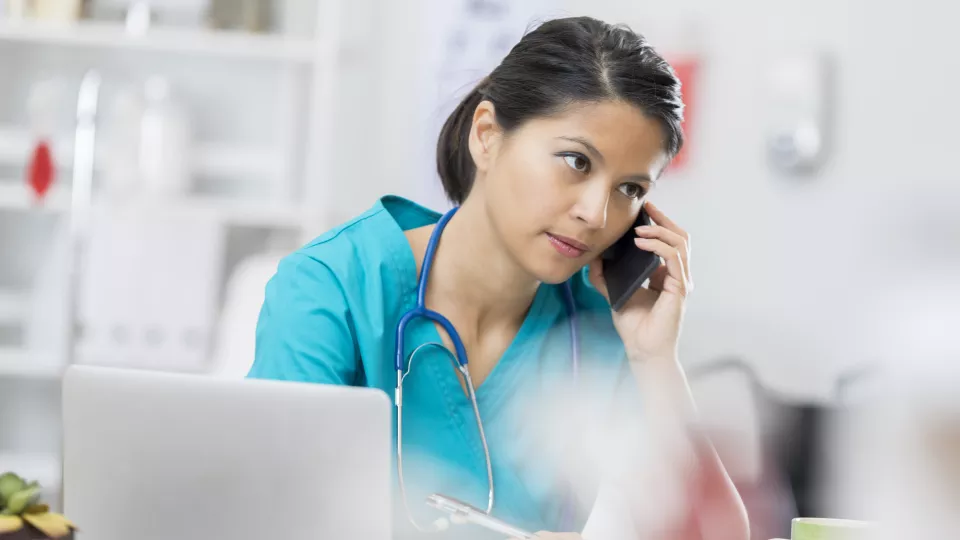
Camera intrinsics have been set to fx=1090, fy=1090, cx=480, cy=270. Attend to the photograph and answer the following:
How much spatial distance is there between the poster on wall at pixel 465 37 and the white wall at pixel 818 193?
0.38 m

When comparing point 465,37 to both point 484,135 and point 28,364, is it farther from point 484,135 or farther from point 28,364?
point 484,135

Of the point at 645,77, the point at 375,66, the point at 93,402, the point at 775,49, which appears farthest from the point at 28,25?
the point at 93,402

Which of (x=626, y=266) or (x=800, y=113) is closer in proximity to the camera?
(x=626, y=266)

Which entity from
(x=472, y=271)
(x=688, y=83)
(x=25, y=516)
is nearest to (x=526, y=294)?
(x=472, y=271)

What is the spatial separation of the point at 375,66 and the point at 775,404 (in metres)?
1.56

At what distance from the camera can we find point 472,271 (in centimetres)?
140

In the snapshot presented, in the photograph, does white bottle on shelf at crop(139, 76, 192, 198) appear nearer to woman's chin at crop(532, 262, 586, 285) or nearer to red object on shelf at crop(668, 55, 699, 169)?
red object on shelf at crop(668, 55, 699, 169)

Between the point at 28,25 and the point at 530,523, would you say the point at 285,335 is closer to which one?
the point at 530,523

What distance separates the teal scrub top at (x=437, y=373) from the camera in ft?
4.08

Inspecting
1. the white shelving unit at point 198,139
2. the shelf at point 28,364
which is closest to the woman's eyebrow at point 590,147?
the white shelving unit at point 198,139

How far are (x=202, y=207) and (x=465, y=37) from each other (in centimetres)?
82

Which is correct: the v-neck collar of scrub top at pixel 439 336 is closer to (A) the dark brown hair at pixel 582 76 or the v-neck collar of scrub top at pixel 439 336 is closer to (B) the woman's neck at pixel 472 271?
(B) the woman's neck at pixel 472 271

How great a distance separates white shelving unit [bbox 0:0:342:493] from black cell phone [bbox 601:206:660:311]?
1401 millimetres

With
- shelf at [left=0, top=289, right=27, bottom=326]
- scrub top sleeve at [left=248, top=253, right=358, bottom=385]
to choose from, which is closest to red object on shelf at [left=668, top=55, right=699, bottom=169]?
scrub top sleeve at [left=248, top=253, right=358, bottom=385]
